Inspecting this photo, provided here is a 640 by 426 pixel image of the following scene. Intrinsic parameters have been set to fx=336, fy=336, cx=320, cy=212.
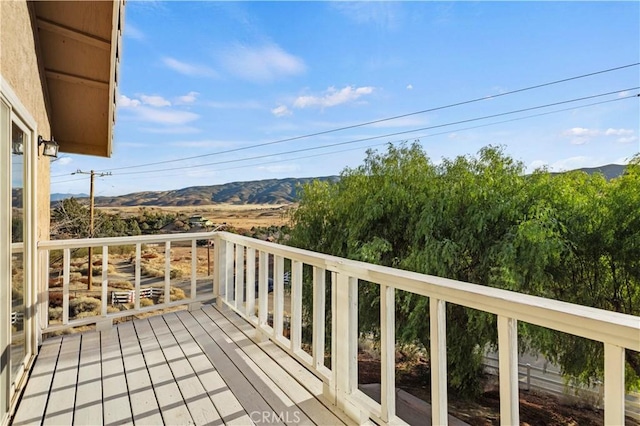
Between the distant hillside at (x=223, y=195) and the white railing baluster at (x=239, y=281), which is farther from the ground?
the distant hillside at (x=223, y=195)

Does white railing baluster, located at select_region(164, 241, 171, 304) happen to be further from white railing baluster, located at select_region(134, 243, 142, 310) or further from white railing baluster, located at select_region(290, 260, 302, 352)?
white railing baluster, located at select_region(290, 260, 302, 352)

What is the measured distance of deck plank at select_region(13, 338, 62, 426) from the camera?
1925 mm

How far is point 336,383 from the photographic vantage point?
1.98 metres

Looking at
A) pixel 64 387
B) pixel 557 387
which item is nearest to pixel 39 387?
pixel 64 387

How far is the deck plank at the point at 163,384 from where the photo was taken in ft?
6.29

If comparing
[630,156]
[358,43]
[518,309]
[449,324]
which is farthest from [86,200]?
[630,156]

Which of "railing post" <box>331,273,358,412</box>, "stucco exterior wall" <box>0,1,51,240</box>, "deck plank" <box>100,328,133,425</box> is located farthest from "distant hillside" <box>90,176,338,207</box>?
"railing post" <box>331,273,358,412</box>

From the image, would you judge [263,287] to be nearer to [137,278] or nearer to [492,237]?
[137,278]

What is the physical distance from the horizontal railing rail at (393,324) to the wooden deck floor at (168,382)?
0.19 metres

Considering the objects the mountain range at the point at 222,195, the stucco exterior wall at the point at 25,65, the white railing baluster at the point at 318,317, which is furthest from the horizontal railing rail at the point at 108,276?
the mountain range at the point at 222,195

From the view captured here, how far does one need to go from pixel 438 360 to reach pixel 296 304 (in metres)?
1.22

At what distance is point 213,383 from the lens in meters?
2.29

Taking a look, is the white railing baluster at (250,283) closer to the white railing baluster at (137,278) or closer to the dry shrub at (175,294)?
the white railing baluster at (137,278)

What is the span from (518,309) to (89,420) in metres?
2.26
